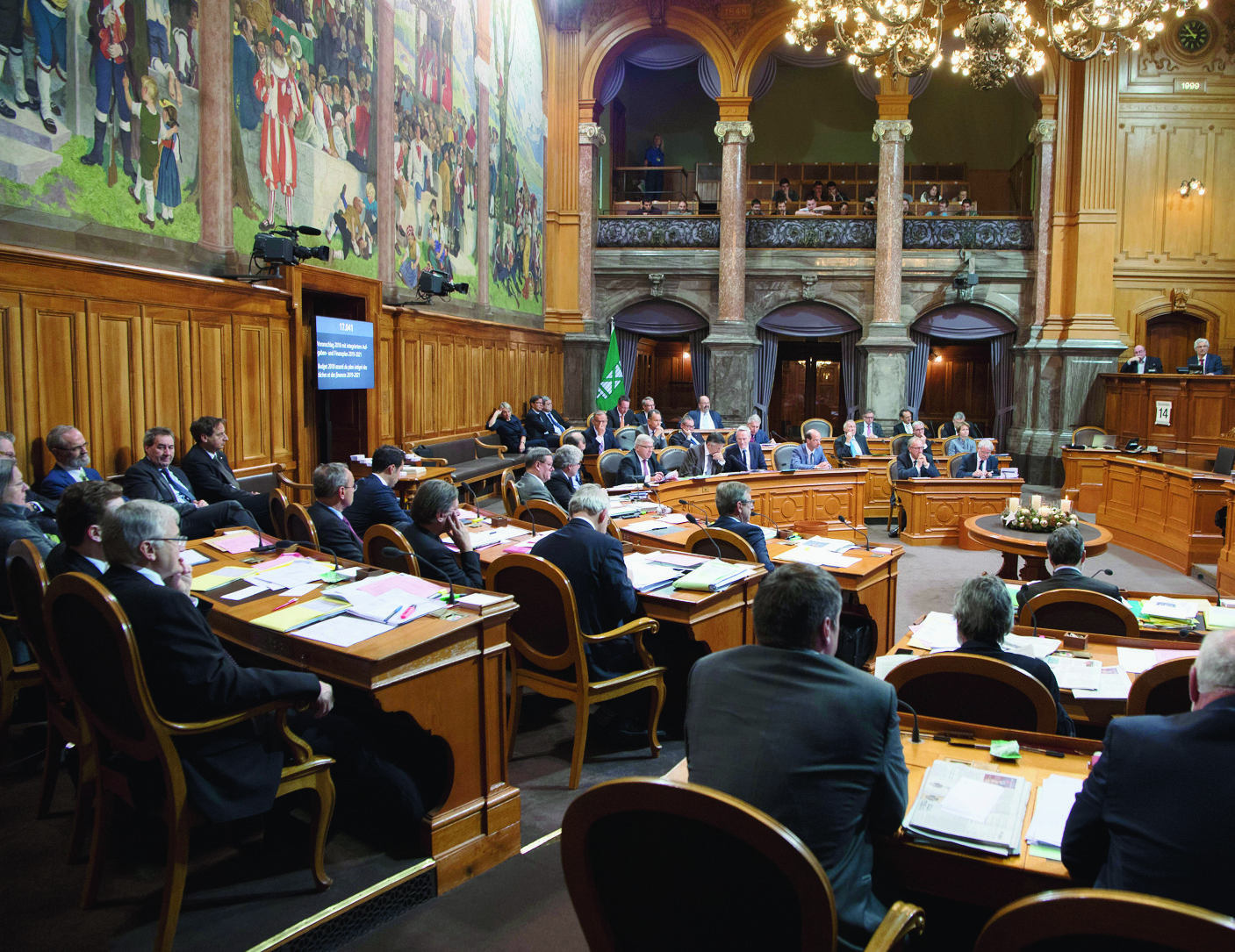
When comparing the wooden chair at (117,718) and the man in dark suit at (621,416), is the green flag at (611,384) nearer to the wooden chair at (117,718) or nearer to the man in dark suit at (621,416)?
the man in dark suit at (621,416)

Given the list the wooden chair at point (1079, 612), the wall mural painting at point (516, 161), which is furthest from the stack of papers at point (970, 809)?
the wall mural painting at point (516, 161)

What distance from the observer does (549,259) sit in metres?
14.8

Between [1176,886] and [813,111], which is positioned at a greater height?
[813,111]

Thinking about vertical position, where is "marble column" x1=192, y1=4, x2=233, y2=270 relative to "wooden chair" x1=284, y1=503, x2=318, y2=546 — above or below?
above

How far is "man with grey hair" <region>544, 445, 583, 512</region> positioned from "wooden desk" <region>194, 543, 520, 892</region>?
337 centimetres

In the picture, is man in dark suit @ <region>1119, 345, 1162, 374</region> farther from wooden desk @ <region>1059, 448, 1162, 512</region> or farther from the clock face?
the clock face

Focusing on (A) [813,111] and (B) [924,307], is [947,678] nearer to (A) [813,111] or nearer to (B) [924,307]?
(B) [924,307]

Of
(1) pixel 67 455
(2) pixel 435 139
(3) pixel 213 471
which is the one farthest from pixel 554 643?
(2) pixel 435 139

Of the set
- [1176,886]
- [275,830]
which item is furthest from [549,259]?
[1176,886]

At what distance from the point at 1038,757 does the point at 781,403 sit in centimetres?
1569

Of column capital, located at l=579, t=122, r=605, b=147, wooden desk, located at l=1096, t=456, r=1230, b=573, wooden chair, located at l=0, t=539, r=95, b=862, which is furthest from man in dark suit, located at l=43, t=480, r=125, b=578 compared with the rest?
column capital, located at l=579, t=122, r=605, b=147

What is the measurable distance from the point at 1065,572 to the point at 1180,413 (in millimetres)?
9459

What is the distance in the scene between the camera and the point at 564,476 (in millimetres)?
6418

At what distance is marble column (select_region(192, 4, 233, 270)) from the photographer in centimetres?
641
